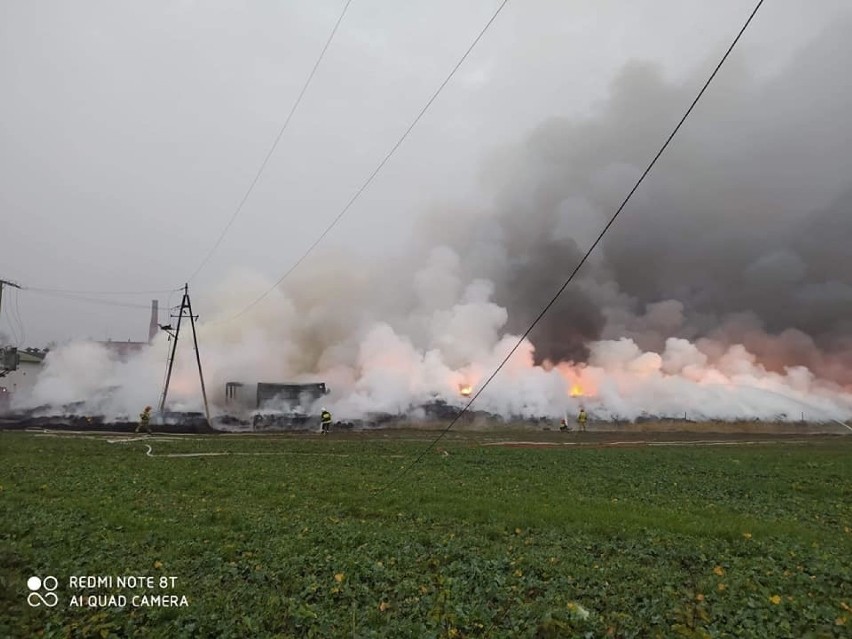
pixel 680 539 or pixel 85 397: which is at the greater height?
pixel 85 397

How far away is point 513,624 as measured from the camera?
7465 mm

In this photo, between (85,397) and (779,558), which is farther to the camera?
(85,397)

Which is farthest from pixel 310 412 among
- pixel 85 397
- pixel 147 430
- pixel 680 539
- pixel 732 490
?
pixel 680 539

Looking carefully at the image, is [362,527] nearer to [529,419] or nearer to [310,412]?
[310,412]

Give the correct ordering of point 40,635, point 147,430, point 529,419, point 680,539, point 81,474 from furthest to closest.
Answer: point 529,419
point 147,430
point 81,474
point 680,539
point 40,635

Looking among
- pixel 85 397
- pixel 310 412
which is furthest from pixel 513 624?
pixel 85 397

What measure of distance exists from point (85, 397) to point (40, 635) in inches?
3199

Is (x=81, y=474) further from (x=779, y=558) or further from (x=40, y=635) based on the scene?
(x=779, y=558)

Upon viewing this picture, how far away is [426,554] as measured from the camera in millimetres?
10773

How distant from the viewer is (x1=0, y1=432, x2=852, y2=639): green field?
753cm

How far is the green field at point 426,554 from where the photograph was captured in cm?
753

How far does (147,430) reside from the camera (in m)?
52.4

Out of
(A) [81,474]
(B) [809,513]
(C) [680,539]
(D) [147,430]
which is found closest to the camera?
(C) [680,539]

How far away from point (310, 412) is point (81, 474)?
177 ft
